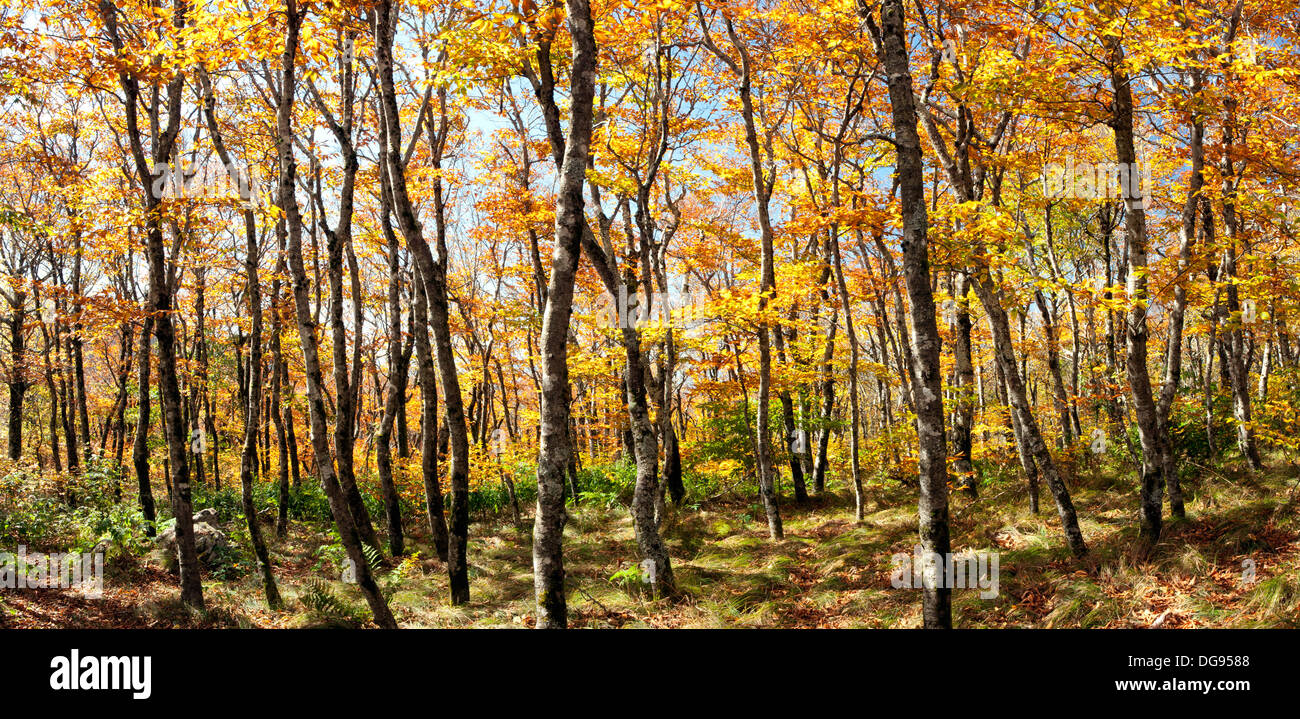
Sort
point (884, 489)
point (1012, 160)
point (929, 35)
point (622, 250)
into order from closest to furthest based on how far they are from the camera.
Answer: point (929, 35), point (1012, 160), point (884, 489), point (622, 250)

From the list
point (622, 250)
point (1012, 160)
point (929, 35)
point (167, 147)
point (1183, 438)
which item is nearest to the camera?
point (167, 147)

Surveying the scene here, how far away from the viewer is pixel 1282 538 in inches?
268

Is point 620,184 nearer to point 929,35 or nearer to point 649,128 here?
point 649,128

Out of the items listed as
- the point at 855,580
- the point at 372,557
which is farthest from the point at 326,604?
the point at 855,580

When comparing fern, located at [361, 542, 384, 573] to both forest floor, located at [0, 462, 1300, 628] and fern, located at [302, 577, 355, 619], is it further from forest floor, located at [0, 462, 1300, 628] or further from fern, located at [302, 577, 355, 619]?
fern, located at [302, 577, 355, 619]

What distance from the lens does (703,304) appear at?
1027 centimetres

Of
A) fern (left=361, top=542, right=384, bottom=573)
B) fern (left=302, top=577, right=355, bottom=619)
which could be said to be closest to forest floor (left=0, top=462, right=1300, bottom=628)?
fern (left=302, top=577, right=355, bottom=619)

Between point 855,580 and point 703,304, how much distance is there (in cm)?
461

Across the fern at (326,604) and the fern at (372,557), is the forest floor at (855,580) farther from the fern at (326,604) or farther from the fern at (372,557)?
the fern at (372,557)

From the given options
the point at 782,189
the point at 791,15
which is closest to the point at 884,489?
the point at 782,189

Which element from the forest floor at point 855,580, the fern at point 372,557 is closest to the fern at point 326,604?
the forest floor at point 855,580

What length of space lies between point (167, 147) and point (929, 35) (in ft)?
32.4

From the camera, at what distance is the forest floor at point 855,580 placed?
20.4ft

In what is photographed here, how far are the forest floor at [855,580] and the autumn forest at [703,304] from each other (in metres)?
0.06
